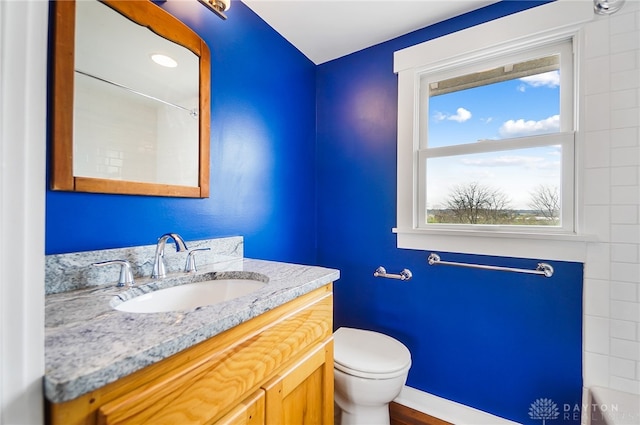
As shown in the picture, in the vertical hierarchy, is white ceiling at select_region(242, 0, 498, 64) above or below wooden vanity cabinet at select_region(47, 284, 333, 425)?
above

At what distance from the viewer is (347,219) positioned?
1888mm

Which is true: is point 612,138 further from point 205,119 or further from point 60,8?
point 60,8

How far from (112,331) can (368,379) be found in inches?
41.0

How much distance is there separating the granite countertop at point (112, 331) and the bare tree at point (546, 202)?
1317 millimetres

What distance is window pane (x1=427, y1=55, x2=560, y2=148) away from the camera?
4.50 feet

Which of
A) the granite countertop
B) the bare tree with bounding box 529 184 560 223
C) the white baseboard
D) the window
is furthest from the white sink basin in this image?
the bare tree with bounding box 529 184 560 223

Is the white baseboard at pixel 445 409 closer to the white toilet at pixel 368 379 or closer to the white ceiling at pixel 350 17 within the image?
the white toilet at pixel 368 379

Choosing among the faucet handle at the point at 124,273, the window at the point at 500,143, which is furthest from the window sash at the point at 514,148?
the faucet handle at the point at 124,273


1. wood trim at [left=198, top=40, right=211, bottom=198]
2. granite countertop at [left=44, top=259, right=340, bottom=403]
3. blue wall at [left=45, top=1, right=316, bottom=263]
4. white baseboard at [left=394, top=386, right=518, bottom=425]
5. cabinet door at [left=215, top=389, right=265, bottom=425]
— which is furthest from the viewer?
white baseboard at [left=394, top=386, right=518, bottom=425]

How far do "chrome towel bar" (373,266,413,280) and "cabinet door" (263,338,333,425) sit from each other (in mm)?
732

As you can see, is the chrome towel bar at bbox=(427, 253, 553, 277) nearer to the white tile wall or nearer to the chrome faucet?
the white tile wall

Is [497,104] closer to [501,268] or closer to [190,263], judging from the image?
[501,268]

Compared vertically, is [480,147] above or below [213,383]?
above

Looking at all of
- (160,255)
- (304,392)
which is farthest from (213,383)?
(160,255)
